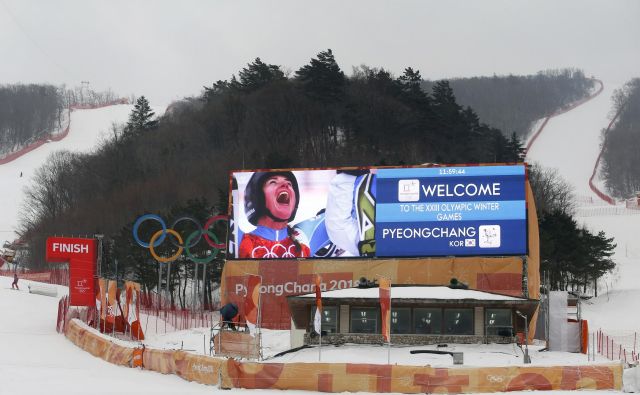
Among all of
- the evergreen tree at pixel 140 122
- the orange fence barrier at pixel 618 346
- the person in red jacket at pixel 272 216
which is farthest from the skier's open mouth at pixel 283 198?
the evergreen tree at pixel 140 122

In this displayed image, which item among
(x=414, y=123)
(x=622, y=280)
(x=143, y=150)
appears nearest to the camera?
(x=622, y=280)

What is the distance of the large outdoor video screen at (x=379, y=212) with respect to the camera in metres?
45.1

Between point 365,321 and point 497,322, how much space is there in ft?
14.8

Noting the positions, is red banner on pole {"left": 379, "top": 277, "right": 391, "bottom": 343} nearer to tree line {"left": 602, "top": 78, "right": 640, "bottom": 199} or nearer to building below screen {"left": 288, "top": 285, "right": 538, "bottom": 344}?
building below screen {"left": 288, "top": 285, "right": 538, "bottom": 344}

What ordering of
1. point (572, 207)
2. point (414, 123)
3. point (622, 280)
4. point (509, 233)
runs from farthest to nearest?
1. point (572, 207)
2. point (414, 123)
3. point (622, 280)
4. point (509, 233)

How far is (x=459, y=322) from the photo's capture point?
37.5 m

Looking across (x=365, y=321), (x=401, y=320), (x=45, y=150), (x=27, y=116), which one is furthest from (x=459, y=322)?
(x=27, y=116)

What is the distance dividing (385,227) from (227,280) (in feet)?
24.8

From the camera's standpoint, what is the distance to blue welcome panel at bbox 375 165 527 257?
44969mm

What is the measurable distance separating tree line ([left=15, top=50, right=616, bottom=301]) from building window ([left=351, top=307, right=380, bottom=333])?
44313 millimetres

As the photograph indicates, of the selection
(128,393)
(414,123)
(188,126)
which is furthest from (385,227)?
(188,126)

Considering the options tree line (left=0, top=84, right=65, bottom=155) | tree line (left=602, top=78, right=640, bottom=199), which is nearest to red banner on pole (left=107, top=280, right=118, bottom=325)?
tree line (left=602, top=78, right=640, bottom=199)

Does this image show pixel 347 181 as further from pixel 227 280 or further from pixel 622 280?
pixel 622 280

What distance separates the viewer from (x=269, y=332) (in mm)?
46906
